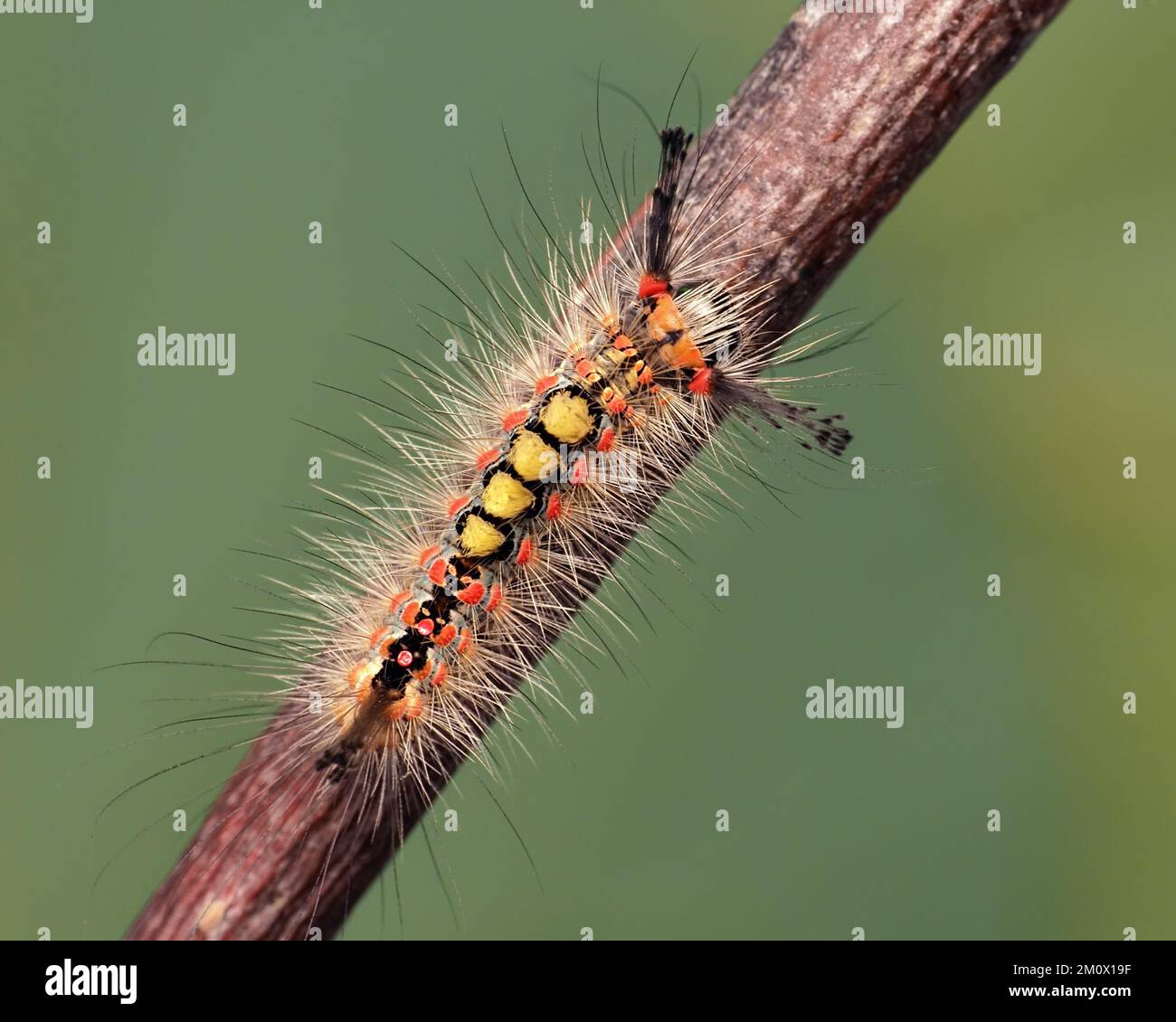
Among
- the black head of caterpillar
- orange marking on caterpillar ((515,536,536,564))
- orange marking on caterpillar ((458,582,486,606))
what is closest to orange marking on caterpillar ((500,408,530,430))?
the black head of caterpillar

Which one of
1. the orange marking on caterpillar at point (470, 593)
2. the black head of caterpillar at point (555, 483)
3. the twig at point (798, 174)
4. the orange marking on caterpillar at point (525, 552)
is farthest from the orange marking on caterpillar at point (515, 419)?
the twig at point (798, 174)

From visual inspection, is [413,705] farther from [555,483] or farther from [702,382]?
[702,382]

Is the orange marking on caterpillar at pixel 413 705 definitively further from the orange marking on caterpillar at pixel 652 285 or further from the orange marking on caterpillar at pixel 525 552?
the orange marking on caterpillar at pixel 652 285

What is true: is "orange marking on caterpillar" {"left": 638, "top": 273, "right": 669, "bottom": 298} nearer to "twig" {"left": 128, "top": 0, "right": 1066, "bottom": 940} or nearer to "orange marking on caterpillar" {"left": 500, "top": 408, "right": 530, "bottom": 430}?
"twig" {"left": 128, "top": 0, "right": 1066, "bottom": 940}

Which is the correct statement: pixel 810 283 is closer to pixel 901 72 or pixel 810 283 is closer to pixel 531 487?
pixel 901 72

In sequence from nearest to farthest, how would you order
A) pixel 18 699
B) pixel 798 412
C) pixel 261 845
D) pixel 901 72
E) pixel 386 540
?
pixel 901 72 < pixel 261 845 < pixel 798 412 < pixel 386 540 < pixel 18 699


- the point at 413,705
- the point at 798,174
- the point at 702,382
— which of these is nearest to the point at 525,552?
the point at 413,705

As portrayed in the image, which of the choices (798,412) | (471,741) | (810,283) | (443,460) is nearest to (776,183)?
(810,283)
